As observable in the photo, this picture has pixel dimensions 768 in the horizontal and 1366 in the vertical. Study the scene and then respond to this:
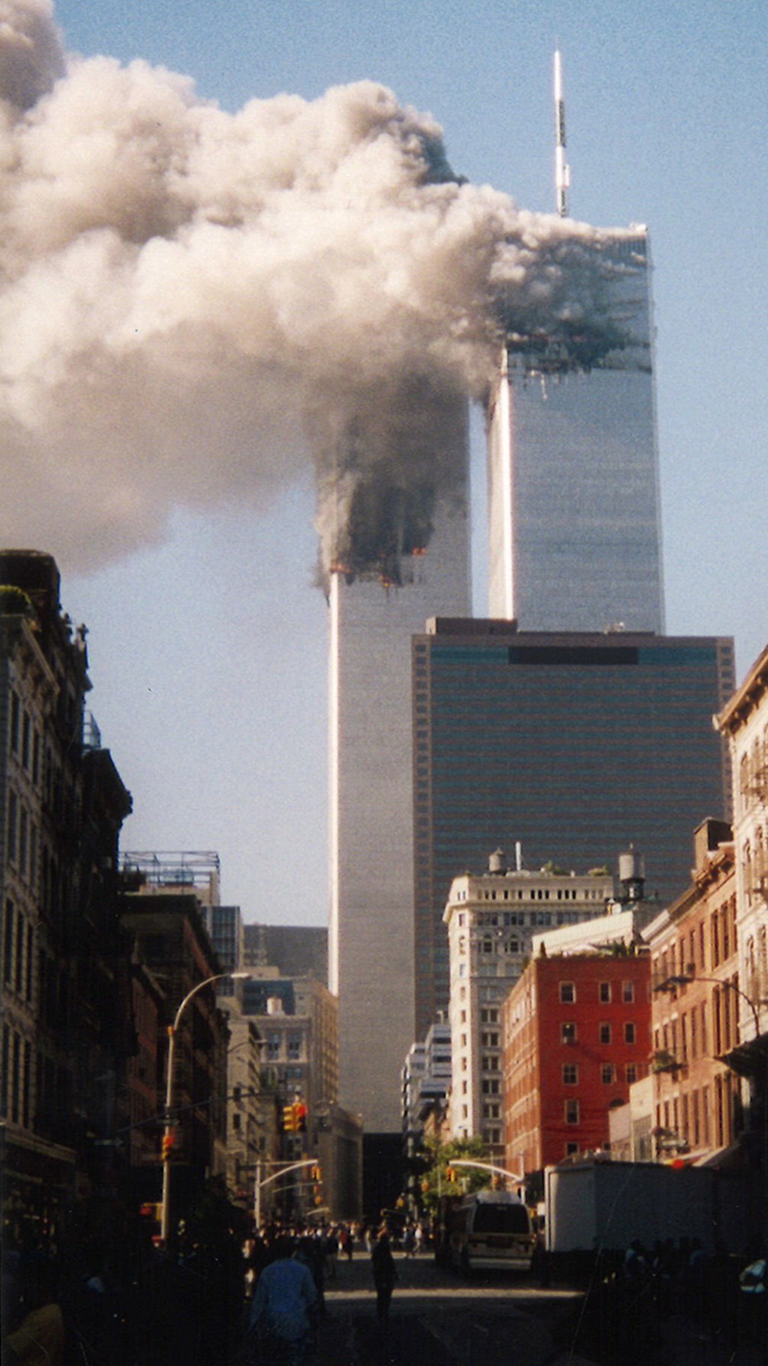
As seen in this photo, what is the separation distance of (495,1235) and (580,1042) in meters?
49.5

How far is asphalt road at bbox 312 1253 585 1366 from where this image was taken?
31203 mm

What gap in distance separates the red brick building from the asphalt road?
52.2m

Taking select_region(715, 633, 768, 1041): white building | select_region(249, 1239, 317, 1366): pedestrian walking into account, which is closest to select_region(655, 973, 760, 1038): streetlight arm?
select_region(715, 633, 768, 1041): white building

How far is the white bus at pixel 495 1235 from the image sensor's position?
80.4m

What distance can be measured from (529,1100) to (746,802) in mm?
58110

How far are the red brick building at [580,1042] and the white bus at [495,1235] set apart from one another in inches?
1215

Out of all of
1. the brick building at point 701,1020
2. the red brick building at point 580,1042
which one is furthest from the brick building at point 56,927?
the red brick building at point 580,1042

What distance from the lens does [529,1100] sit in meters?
143

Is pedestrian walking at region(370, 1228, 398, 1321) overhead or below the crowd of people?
below

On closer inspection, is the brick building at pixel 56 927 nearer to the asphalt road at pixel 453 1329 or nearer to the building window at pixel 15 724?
the building window at pixel 15 724

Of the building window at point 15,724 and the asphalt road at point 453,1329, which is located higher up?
the building window at point 15,724

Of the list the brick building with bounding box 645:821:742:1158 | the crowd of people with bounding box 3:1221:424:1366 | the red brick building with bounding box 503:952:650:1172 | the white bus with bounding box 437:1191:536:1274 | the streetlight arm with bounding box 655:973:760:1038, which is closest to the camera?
the crowd of people with bounding box 3:1221:424:1366

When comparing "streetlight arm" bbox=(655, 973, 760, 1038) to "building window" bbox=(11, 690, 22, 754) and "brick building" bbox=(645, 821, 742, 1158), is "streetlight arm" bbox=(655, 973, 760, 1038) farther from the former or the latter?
"building window" bbox=(11, 690, 22, 754)

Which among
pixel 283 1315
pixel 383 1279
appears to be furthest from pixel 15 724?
pixel 283 1315
